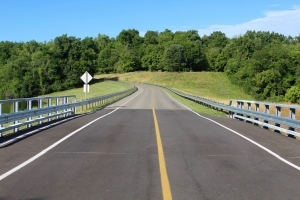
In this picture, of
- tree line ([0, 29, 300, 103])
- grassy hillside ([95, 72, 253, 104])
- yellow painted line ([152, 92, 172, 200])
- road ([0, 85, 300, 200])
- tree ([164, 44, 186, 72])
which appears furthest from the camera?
tree ([164, 44, 186, 72])

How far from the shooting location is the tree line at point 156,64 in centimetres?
8312

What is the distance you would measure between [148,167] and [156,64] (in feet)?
494

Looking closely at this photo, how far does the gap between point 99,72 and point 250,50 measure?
67941 millimetres

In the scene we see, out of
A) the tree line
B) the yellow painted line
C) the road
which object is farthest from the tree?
the yellow painted line

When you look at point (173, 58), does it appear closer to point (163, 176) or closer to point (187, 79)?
point (187, 79)

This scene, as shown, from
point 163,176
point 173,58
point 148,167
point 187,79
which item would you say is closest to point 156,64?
point 173,58

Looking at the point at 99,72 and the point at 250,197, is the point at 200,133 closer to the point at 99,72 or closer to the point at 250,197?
the point at 250,197

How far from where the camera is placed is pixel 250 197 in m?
6.28

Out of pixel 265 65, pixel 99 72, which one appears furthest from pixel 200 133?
pixel 99 72

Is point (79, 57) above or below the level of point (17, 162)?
above

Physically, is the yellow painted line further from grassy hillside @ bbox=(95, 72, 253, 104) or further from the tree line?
grassy hillside @ bbox=(95, 72, 253, 104)

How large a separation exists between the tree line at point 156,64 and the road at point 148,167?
6740 centimetres

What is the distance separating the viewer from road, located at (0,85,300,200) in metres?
6.49

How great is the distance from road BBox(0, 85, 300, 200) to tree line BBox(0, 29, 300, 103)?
67.4m
